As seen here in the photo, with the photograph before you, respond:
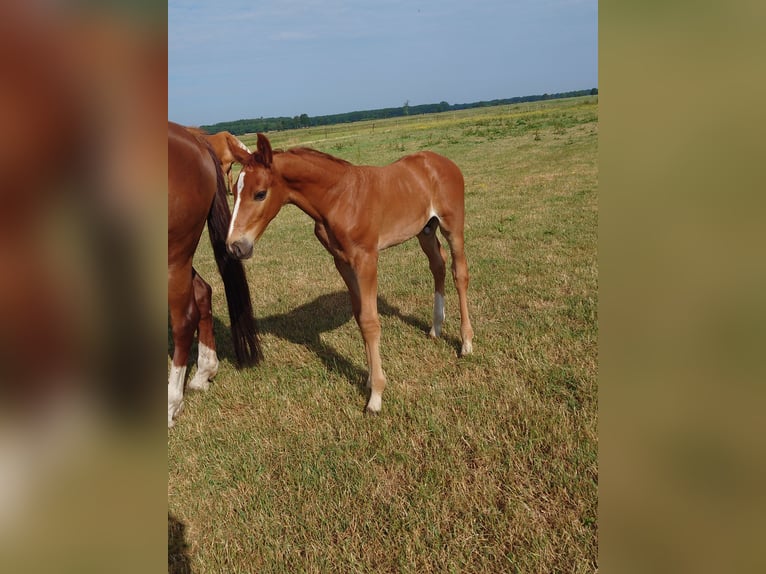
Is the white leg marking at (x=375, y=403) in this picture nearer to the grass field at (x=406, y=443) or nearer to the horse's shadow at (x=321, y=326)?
the grass field at (x=406, y=443)

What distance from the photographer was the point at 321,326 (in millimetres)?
5375

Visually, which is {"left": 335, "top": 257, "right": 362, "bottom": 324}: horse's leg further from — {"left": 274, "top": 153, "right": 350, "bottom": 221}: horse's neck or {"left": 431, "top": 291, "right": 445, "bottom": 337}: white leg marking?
{"left": 431, "top": 291, "right": 445, "bottom": 337}: white leg marking

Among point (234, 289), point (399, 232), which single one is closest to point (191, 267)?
point (234, 289)

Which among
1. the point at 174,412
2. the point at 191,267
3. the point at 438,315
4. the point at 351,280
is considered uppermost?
the point at 191,267

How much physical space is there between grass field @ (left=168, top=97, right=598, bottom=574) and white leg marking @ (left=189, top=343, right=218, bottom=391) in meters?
0.10

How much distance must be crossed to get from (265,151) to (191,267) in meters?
1.14

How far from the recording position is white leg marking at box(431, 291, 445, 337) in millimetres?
4668

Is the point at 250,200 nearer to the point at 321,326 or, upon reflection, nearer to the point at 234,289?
the point at 234,289

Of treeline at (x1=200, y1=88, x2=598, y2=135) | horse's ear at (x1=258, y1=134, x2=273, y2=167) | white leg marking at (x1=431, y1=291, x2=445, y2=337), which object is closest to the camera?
horse's ear at (x1=258, y1=134, x2=273, y2=167)

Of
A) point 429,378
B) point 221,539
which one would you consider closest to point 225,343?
point 429,378

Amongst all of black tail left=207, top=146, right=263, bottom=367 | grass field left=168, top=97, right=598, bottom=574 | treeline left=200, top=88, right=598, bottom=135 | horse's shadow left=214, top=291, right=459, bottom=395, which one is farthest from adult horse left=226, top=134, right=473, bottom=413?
treeline left=200, top=88, right=598, bottom=135
